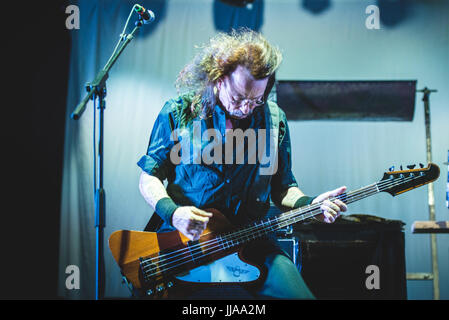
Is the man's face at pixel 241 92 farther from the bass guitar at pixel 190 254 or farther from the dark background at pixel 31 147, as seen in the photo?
the dark background at pixel 31 147

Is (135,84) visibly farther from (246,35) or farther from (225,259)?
(225,259)

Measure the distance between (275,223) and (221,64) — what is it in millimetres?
920

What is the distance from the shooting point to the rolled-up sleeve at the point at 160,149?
83.0 inches

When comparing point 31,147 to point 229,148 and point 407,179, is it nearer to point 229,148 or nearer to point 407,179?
point 229,148

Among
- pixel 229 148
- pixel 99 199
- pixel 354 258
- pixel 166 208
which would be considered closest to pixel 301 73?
pixel 354 258

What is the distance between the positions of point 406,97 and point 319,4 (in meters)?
1.49

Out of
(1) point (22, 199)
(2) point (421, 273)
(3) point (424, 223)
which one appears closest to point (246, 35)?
(3) point (424, 223)

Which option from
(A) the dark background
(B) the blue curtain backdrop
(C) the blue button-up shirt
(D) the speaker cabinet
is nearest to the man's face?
(C) the blue button-up shirt

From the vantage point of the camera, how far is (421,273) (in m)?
4.12

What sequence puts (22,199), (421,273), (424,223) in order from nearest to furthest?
(424,223) → (22,199) → (421,273)

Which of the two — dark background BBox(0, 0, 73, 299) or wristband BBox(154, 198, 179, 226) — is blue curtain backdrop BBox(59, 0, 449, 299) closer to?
dark background BBox(0, 0, 73, 299)

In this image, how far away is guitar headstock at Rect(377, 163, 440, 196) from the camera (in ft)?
6.89

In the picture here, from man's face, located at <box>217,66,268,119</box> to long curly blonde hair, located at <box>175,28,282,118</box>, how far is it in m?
0.03
